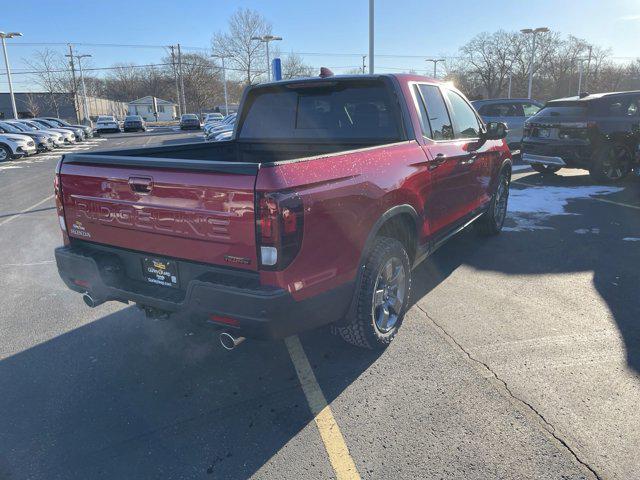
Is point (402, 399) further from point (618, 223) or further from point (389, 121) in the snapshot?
point (618, 223)

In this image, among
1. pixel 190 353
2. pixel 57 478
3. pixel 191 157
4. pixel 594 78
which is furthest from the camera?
pixel 594 78

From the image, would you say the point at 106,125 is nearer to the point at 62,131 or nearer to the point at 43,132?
the point at 62,131

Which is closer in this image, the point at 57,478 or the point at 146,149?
the point at 57,478

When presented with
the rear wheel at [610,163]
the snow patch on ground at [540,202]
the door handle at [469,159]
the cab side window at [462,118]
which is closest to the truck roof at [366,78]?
the cab side window at [462,118]

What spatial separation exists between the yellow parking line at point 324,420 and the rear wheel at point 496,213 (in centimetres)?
364

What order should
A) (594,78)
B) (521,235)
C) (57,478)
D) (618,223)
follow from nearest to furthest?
(57,478)
(521,235)
(618,223)
(594,78)

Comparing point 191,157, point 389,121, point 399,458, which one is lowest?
point 399,458

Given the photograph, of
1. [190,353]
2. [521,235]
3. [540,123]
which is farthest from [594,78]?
[190,353]

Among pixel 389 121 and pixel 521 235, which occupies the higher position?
pixel 389 121

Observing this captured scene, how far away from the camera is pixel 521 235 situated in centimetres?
662

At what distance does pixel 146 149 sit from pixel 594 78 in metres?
88.1

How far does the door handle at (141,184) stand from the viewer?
110 inches

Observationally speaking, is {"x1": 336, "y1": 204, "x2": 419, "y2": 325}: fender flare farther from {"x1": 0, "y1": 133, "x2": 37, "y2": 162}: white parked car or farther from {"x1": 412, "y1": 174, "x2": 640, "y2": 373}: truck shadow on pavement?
{"x1": 0, "y1": 133, "x2": 37, "y2": 162}: white parked car

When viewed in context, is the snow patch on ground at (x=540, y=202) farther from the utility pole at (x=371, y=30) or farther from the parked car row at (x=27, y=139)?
the parked car row at (x=27, y=139)
